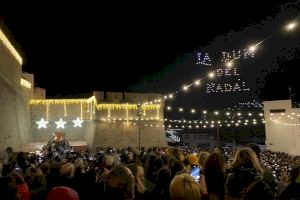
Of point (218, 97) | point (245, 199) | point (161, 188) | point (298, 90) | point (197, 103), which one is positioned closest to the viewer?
point (245, 199)

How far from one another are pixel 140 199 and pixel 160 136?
35.2 metres

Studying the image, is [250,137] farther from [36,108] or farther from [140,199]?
[140,199]

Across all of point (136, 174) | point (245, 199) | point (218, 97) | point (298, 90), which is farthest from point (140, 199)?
point (218, 97)

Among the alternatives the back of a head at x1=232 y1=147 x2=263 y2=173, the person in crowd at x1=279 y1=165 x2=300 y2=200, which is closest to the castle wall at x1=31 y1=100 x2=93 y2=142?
the back of a head at x1=232 y1=147 x2=263 y2=173

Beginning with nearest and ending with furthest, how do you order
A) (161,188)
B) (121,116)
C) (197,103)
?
(161,188)
(121,116)
(197,103)

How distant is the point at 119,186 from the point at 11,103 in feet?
84.3

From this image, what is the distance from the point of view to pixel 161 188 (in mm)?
4664

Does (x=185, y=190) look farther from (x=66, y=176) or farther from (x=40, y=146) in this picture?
(x=40, y=146)

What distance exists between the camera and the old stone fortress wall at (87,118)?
109 ft

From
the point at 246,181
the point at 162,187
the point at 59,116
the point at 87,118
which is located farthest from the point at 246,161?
the point at 59,116

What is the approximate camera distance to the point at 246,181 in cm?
360

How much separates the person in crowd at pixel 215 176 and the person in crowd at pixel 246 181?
0.94 feet

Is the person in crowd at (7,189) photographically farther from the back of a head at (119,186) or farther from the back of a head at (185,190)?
the back of a head at (185,190)

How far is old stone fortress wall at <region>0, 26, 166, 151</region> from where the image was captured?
33.3 m
